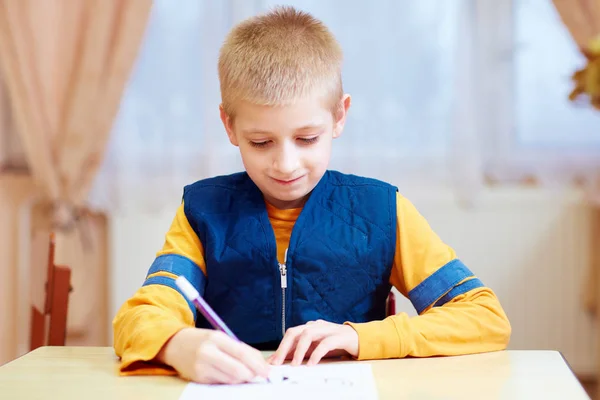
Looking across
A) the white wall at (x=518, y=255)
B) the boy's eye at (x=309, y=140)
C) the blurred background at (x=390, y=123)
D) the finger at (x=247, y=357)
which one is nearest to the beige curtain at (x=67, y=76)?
the blurred background at (x=390, y=123)

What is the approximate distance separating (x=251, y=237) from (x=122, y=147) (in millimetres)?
1462

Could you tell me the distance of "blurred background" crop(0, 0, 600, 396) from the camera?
2607 millimetres

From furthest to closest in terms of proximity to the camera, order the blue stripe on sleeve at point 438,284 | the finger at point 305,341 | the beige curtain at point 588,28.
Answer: the beige curtain at point 588,28, the blue stripe on sleeve at point 438,284, the finger at point 305,341

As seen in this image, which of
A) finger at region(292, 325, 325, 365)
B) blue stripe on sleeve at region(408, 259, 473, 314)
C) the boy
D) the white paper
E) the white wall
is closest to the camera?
the white paper

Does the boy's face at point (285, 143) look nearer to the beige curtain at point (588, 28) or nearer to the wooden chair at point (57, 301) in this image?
the wooden chair at point (57, 301)

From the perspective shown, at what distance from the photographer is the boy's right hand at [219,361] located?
3.19 feet

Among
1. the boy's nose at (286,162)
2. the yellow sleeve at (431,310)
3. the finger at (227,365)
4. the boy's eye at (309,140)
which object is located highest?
the boy's eye at (309,140)

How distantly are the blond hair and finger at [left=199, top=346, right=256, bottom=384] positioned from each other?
1.39 feet

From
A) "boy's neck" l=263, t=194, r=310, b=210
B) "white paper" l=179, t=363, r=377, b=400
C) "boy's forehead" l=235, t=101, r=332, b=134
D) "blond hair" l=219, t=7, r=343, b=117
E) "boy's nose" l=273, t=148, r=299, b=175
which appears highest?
"blond hair" l=219, t=7, r=343, b=117

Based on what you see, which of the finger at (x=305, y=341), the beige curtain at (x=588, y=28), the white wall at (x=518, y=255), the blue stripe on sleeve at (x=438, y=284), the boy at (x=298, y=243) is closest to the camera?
the finger at (x=305, y=341)

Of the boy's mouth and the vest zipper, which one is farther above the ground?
the boy's mouth

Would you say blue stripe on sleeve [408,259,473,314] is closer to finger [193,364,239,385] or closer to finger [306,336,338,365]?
finger [306,336,338,365]

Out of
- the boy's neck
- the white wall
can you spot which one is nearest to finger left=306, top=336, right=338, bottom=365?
the boy's neck

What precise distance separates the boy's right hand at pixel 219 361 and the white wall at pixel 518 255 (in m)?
1.65
